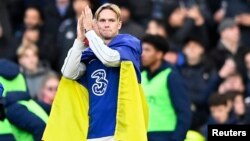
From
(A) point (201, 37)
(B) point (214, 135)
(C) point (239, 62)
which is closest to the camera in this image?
(B) point (214, 135)

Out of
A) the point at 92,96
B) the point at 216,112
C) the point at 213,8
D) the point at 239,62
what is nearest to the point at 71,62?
the point at 92,96

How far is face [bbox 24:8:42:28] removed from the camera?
18.8m

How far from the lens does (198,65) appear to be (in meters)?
17.3

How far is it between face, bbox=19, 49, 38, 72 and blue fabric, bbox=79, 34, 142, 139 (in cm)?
637

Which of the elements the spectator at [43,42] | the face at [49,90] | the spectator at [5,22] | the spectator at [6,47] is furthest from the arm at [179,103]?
the spectator at [5,22]

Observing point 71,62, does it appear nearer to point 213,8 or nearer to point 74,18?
point 74,18

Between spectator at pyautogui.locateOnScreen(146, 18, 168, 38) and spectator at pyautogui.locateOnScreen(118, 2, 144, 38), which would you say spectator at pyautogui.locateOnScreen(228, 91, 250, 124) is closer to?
spectator at pyautogui.locateOnScreen(118, 2, 144, 38)

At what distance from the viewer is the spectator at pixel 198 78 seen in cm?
1647

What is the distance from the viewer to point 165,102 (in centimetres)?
1309

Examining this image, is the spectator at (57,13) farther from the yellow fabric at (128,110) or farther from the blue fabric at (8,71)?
the yellow fabric at (128,110)

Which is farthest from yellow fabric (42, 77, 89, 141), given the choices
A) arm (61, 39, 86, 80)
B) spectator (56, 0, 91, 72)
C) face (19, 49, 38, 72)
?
spectator (56, 0, 91, 72)

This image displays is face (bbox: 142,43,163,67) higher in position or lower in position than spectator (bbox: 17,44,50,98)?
lower

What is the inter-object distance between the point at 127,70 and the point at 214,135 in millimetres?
1613

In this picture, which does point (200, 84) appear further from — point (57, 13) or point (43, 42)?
point (57, 13)
